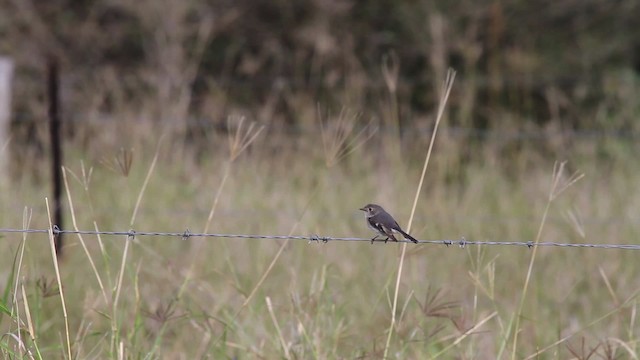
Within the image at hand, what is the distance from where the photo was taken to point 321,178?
656 cm

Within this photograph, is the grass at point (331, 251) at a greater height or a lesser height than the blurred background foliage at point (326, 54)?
lesser

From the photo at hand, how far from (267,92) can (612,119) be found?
307 centimetres

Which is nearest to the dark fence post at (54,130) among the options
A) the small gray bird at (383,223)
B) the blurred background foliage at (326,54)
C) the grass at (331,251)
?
the grass at (331,251)

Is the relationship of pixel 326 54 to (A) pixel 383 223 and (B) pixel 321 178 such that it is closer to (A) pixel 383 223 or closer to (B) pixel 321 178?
(B) pixel 321 178

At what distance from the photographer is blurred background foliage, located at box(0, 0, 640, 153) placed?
953cm

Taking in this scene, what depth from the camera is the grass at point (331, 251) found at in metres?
4.33

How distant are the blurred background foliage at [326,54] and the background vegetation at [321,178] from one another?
0.03 meters

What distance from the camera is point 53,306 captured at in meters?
4.93

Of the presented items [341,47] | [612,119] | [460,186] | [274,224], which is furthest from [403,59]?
[274,224]

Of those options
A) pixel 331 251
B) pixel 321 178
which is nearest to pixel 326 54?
pixel 321 178

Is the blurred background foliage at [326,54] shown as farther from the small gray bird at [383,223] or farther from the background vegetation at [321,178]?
the small gray bird at [383,223]

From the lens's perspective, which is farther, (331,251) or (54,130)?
(54,130)

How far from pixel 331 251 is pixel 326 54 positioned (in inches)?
155

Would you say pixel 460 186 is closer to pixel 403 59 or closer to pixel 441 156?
pixel 441 156
